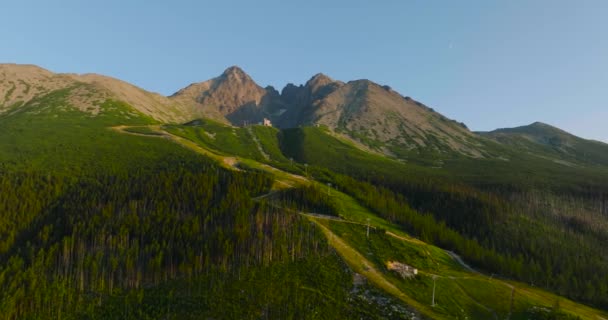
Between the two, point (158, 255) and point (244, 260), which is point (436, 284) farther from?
point (158, 255)

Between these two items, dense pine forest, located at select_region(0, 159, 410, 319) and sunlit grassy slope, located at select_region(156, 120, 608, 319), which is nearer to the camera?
sunlit grassy slope, located at select_region(156, 120, 608, 319)

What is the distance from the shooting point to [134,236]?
130 metres

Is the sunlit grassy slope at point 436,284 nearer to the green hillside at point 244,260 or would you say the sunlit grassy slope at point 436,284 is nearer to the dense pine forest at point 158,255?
the green hillside at point 244,260

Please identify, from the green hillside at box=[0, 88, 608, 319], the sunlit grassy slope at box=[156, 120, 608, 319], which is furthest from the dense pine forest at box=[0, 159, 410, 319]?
the sunlit grassy slope at box=[156, 120, 608, 319]

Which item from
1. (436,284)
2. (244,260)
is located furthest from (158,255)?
(436,284)

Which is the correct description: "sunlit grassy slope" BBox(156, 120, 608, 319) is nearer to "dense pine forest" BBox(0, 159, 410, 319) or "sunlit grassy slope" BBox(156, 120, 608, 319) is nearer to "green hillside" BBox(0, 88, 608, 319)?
"green hillside" BBox(0, 88, 608, 319)

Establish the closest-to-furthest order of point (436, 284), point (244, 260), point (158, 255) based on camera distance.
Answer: point (436, 284) < point (158, 255) < point (244, 260)

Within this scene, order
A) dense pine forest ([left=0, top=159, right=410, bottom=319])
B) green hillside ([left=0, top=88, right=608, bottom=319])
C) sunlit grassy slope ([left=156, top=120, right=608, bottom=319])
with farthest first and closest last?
1. dense pine forest ([left=0, top=159, right=410, bottom=319])
2. green hillside ([left=0, top=88, right=608, bottom=319])
3. sunlit grassy slope ([left=156, top=120, right=608, bottom=319])

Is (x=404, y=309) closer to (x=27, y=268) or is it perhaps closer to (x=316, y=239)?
(x=316, y=239)

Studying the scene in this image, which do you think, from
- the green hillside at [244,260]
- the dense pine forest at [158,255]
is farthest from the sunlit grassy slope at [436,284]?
the dense pine forest at [158,255]

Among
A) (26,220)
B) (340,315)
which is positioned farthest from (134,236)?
(340,315)

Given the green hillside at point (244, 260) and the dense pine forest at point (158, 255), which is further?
the dense pine forest at point (158, 255)

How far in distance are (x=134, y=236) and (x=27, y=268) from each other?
1324 inches

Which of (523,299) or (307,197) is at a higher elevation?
(307,197)
